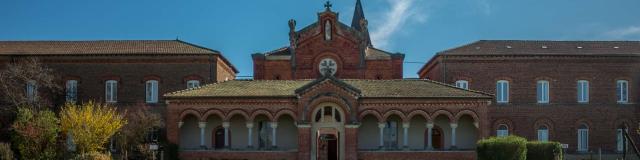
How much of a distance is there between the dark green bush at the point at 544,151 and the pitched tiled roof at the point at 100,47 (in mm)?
22314

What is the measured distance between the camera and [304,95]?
47.4m

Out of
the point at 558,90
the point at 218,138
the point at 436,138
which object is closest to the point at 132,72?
the point at 218,138

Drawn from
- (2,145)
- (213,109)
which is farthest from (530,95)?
(2,145)

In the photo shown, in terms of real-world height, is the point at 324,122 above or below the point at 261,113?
below

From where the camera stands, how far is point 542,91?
57750 mm

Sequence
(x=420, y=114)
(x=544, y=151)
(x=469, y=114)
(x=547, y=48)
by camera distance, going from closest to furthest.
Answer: (x=544, y=151)
(x=469, y=114)
(x=420, y=114)
(x=547, y=48)

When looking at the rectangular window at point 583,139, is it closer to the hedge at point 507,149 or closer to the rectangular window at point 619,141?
the rectangular window at point 619,141

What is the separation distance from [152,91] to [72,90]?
5.23 m

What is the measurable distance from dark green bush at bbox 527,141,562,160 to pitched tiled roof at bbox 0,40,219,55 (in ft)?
73.2

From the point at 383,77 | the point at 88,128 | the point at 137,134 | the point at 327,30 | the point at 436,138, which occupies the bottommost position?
the point at 436,138

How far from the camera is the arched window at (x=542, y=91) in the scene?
57688mm

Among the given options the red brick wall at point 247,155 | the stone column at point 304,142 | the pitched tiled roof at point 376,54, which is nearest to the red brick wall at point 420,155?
the stone column at point 304,142

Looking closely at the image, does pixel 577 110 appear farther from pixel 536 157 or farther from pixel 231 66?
pixel 231 66

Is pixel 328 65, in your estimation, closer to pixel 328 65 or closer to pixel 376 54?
pixel 328 65
